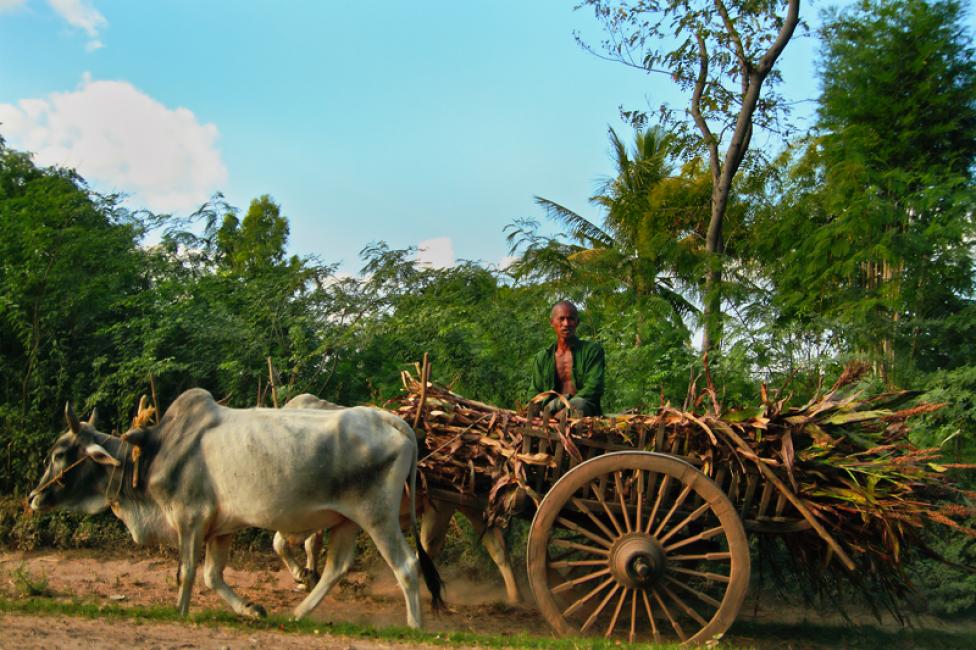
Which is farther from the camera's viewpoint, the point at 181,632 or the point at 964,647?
the point at 964,647

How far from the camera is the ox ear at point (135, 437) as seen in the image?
6.10 m

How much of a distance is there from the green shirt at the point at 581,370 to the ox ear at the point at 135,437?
9.60 ft

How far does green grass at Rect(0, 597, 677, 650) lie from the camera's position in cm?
529

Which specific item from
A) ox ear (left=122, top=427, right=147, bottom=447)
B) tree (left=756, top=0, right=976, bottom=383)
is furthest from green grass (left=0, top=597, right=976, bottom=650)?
tree (left=756, top=0, right=976, bottom=383)

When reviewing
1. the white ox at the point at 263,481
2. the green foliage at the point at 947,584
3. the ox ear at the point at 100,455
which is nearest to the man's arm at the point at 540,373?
the white ox at the point at 263,481

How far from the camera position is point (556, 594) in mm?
6070

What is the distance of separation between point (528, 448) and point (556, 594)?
98cm

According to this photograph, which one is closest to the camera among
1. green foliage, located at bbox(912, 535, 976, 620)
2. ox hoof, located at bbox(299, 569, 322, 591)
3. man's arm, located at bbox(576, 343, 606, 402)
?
man's arm, located at bbox(576, 343, 606, 402)

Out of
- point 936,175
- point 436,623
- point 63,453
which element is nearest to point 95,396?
point 63,453

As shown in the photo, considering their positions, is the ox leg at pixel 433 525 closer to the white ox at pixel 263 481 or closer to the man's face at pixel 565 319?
the white ox at pixel 263 481

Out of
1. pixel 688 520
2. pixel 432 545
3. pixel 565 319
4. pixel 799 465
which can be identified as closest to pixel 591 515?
pixel 688 520

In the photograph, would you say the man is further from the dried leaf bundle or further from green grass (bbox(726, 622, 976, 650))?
green grass (bbox(726, 622, 976, 650))

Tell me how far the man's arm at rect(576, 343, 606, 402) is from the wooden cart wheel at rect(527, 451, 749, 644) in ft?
2.91

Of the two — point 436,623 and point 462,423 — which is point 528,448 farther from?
point 436,623
